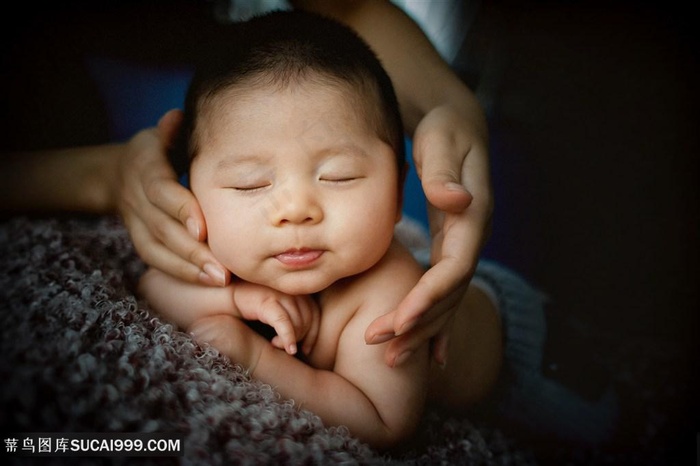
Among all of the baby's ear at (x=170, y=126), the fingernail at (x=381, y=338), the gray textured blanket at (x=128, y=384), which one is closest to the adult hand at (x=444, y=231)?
the fingernail at (x=381, y=338)

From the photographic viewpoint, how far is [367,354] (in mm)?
512

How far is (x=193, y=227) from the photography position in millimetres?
523

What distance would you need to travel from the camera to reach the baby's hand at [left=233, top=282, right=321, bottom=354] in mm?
505

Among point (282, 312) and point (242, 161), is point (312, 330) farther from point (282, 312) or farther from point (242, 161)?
point (242, 161)

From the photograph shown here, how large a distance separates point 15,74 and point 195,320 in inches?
12.4

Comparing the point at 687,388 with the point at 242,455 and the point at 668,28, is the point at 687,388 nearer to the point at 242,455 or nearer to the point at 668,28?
the point at 668,28

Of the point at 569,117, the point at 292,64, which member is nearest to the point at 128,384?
the point at 292,64

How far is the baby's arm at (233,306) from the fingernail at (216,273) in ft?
0.07

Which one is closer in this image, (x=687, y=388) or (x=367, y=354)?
(x=367, y=354)

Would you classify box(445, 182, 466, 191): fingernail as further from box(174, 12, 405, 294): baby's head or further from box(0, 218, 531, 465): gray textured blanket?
box(0, 218, 531, 465): gray textured blanket

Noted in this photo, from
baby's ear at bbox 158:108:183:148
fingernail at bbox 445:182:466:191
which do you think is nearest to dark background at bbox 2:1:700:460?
baby's ear at bbox 158:108:183:148

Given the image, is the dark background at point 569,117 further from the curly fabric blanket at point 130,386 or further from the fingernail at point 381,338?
the fingernail at point 381,338

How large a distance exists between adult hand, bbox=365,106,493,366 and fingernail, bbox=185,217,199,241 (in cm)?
19

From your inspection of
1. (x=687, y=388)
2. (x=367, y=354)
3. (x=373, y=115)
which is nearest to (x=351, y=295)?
(x=367, y=354)
